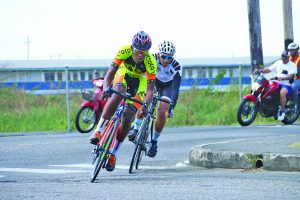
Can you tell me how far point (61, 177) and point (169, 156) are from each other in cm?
361

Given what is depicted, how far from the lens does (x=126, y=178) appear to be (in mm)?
10922

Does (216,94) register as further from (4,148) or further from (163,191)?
(163,191)

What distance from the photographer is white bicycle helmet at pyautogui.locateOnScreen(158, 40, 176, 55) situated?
506 inches

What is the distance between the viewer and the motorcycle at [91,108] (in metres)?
20.9

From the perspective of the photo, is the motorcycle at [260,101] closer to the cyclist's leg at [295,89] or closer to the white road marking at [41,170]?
the cyclist's leg at [295,89]

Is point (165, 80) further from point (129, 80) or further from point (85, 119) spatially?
point (85, 119)

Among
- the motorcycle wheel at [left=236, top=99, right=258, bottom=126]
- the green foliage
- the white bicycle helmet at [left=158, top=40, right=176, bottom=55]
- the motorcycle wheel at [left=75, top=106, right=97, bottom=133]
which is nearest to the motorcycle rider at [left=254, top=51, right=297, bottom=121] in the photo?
the motorcycle wheel at [left=236, top=99, right=258, bottom=126]

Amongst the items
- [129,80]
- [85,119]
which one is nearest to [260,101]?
[85,119]

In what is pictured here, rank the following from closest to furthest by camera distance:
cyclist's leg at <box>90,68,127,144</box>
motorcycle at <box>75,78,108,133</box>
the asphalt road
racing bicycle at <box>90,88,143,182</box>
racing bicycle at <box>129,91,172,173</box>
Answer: the asphalt road < racing bicycle at <box>90,88,143,182</box> < cyclist's leg at <box>90,68,127,144</box> < racing bicycle at <box>129,91,172,173</box> < motorcycle at <box>75,78,108,133</box>

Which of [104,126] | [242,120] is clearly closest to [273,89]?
[242,120]

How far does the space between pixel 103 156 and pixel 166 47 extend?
2745 millimetres

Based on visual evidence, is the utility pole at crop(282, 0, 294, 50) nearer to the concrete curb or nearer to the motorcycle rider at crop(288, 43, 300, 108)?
the motorcycle rider at crop(288, 43, 300, 108)

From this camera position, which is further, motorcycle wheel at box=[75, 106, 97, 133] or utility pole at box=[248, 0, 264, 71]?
utility pole at box=[248, 0, 264, 71]

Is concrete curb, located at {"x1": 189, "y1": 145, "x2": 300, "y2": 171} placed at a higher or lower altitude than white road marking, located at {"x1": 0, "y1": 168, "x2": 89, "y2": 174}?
higher
